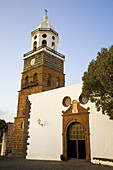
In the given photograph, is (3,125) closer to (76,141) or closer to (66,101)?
(66,101)

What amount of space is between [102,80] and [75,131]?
5.65 m

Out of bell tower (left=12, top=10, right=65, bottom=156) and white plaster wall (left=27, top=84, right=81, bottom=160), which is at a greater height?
bell tower (left=12, top=10, right=65, bottom=156)

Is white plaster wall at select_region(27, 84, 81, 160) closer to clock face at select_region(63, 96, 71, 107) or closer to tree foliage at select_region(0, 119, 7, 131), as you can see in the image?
clock face at select_region(63, 96, 71, 107)

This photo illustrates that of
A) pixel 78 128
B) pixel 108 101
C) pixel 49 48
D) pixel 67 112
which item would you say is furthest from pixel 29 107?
pixel 49 48

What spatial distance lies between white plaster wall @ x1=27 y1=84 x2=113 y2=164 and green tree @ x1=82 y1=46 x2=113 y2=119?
230cm

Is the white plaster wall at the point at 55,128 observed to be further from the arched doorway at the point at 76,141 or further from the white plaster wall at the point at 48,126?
the arched doorway at the point at 76,141

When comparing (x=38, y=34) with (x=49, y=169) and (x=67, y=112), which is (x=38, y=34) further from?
(x=49, y=169)

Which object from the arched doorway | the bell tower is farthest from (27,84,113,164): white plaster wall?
the bell tower

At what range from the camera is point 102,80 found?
9.85m

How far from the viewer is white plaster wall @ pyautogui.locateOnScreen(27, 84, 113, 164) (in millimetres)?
11703

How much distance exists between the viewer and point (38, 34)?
25.8 m

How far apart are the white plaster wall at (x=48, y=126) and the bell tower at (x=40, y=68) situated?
20.1 ft

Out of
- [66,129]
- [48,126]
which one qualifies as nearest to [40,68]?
[48,126]

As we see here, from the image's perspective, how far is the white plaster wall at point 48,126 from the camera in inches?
552
